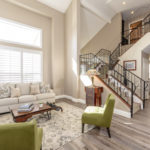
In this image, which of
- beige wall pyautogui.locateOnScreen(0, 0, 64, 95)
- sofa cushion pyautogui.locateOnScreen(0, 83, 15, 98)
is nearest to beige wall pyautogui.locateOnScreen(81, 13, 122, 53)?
beige wall pyautogui.locateOnScreen(0, 0, 64, 95)

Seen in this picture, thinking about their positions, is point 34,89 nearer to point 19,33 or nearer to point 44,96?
point 44,96

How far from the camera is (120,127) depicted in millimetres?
2602

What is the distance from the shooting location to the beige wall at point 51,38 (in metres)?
4.87

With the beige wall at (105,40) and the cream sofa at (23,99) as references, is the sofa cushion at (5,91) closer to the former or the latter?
the cream sofa at (23,99)

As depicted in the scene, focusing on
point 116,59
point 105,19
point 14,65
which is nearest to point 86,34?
point 105,19

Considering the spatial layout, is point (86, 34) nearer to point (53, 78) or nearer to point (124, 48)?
point (124, 48)

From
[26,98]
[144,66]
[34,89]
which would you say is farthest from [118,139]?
[144,66]

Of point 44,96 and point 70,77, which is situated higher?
point 70,77

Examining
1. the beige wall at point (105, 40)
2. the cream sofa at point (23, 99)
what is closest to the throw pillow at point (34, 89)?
the cream sofa at point (23, 99)

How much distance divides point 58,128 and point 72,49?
394 centimetres

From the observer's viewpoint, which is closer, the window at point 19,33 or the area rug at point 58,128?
the area rug at point 58,128

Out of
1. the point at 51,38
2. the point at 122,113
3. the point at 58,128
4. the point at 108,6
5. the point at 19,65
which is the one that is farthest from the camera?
the point at 108,6

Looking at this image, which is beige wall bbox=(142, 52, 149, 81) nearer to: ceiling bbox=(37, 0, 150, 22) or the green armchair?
ceiling bbox=(37, 0, 150, 22)

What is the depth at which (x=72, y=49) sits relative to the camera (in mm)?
5238
